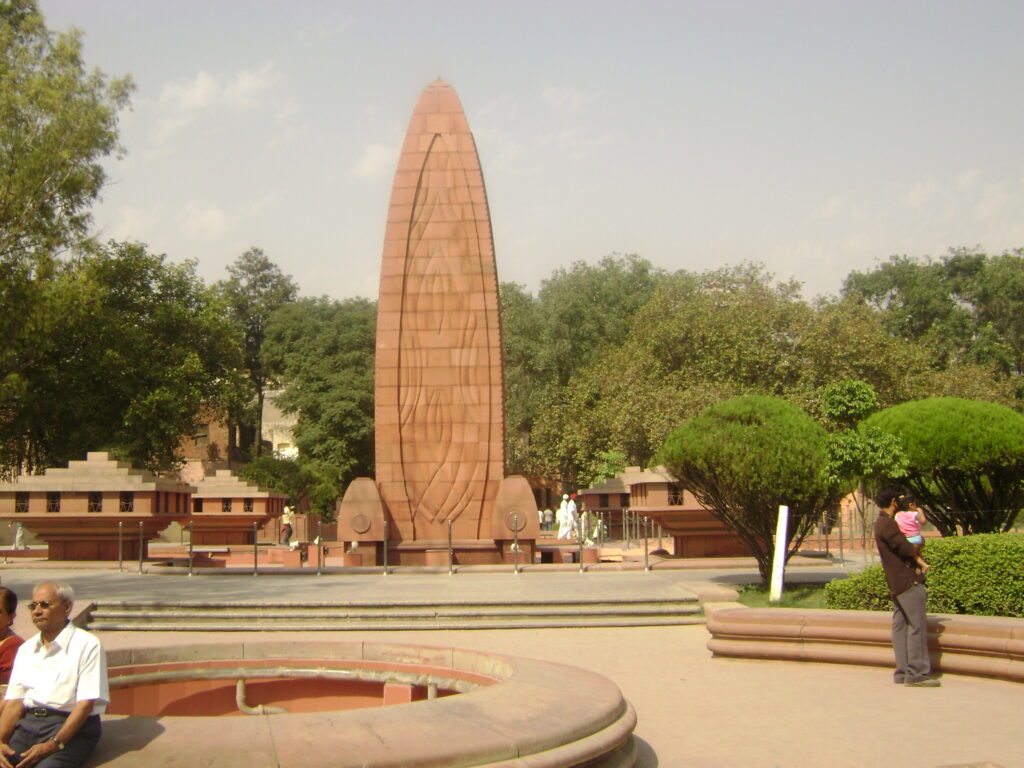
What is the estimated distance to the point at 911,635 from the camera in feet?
25.5

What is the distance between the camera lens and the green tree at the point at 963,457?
14.0 metres

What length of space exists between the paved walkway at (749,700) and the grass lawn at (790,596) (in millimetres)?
766

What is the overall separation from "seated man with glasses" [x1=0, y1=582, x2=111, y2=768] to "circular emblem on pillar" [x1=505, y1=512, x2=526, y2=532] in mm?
14250

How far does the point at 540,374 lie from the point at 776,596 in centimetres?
3392

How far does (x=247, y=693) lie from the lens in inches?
284

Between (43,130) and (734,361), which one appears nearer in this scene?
(43,130)

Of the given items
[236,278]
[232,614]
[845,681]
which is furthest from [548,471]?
[845,681]

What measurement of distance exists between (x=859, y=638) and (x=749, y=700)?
1.60m

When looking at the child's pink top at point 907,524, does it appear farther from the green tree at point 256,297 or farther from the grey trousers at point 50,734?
the green tree at point 256,297

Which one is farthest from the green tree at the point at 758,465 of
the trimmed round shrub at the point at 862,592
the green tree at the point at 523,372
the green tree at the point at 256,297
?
the green tree at the point at 256,297

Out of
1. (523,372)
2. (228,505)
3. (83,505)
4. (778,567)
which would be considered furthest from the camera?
(523,372)

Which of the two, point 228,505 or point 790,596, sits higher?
point 228,505

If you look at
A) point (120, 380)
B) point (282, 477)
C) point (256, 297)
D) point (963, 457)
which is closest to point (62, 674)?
point (963, 457)

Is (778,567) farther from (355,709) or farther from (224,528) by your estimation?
(224,528)
